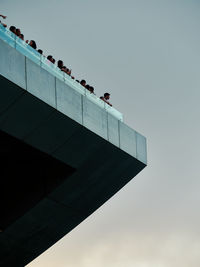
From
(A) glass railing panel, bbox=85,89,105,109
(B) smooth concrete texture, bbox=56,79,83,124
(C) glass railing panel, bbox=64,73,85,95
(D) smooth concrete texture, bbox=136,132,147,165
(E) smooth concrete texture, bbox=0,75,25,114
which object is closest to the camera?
(E) smooth concrete texture, bbox=0,75,25,114

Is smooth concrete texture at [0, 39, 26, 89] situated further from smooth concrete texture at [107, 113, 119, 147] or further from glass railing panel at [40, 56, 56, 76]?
smooth concrete texture at [107, 113, 119, 147]

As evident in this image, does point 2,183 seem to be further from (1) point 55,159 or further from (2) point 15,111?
(2) point 15,111

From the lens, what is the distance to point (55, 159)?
86.7 feet

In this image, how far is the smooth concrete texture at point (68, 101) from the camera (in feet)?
80.1

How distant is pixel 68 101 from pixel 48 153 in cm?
210

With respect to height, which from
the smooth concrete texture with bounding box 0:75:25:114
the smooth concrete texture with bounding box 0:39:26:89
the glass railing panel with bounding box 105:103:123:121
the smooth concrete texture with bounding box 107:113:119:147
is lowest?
the smooth concrete texture with bounding box 0:75:25:114

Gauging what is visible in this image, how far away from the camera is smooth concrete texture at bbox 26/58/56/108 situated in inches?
910

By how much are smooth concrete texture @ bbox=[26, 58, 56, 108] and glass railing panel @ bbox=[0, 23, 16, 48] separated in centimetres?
79

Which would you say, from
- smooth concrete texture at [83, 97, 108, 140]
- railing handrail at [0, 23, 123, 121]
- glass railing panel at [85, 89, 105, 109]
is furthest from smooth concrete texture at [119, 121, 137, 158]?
glass railing panel at [85, 89, 105, 109]

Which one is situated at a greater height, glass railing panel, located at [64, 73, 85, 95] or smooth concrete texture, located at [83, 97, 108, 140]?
glass railing panel, located at [64, 73, 85, 95]

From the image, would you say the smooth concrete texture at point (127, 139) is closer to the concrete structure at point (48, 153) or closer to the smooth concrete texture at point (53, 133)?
the concrete structure at point (48, 153)

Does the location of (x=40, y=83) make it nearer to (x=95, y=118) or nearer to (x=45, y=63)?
(x=45, y=63)

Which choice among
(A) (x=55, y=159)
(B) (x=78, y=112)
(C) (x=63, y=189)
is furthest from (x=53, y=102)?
(C) (x=63, y=189)

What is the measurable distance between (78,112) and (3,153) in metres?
3.79
